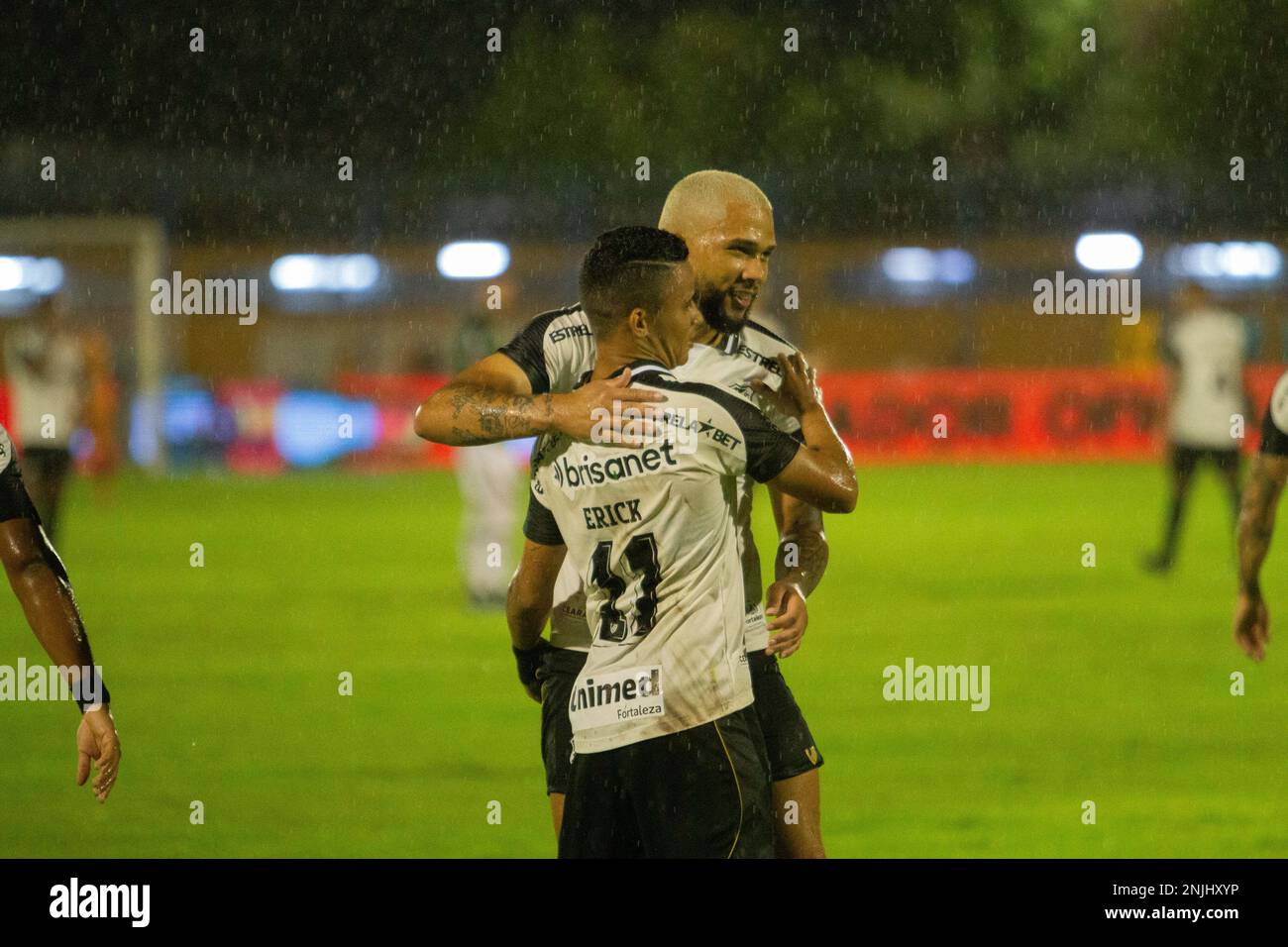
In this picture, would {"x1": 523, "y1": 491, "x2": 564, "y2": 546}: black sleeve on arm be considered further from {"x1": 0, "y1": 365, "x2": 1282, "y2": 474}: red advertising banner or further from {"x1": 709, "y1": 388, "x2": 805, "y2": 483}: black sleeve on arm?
{"x1": 0, "y1": 365, "x2": 1282, "y2": 474}: red advertising banner

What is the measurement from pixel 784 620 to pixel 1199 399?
11301 mm

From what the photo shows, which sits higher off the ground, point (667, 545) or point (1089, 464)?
point (1089, 464)

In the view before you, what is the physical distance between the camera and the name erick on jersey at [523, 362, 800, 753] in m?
3.73

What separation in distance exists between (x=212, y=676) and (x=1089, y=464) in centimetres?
1734

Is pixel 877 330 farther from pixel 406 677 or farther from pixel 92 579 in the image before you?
pixel 406 677

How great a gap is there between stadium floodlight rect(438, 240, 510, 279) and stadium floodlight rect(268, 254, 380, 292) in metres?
2.04

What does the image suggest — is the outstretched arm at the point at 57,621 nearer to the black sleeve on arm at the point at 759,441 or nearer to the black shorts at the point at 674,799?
the black shorts at the point at 674,799

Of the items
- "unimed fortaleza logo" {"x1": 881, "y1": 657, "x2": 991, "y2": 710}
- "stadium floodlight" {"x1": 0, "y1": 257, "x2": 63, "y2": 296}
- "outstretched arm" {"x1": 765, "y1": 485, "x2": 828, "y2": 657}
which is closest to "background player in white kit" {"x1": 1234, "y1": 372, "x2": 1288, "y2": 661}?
"outstretched arm" {"x1": 765, "y1": 485, "x2": 828, "y2": 657}

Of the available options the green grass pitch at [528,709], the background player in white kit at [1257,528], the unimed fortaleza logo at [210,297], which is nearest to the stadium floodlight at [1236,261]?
the green grass pitch at [528,709]

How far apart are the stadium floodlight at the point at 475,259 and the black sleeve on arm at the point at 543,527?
28.1 m
